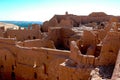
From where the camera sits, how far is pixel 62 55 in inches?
851

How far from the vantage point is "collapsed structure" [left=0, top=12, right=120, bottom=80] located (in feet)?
48.9

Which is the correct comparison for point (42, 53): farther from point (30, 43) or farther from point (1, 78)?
point (1, 78)

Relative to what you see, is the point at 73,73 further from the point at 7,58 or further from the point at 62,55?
the point at 7,58

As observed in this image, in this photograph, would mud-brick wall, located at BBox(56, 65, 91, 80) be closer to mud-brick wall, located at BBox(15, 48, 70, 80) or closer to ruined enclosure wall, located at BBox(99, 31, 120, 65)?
ruined enclosure wall, located at BBox(99, 31, 120, 65)

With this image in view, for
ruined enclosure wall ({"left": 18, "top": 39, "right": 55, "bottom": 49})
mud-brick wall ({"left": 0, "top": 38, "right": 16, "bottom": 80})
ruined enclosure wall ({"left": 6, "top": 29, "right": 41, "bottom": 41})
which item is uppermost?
ruined enclosure wall ({"left": 6, "top": 29, "right": 41, "bottom": 41})

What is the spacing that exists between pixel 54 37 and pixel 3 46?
21.5ft

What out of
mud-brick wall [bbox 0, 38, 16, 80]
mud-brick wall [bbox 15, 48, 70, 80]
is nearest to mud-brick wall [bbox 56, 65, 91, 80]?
mud-brick wall [bbox 15, 48, 70, 80]

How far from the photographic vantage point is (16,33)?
34.4 meters

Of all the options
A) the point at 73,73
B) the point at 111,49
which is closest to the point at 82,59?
the point at 73,73

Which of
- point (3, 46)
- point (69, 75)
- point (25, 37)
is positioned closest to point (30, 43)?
point (3, 46)

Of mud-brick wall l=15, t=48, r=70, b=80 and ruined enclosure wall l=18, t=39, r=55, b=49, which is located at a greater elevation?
ruined enclosure wall l=18, t=39, r=55, b=49

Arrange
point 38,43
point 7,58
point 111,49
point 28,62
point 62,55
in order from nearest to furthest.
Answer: point 111,49, point 62,55, point 28,62, point 7,58, point 38,43

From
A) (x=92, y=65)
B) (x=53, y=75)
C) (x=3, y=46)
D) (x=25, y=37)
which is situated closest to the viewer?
(x=92, y=65)

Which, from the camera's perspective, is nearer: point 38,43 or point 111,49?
point 111,49
